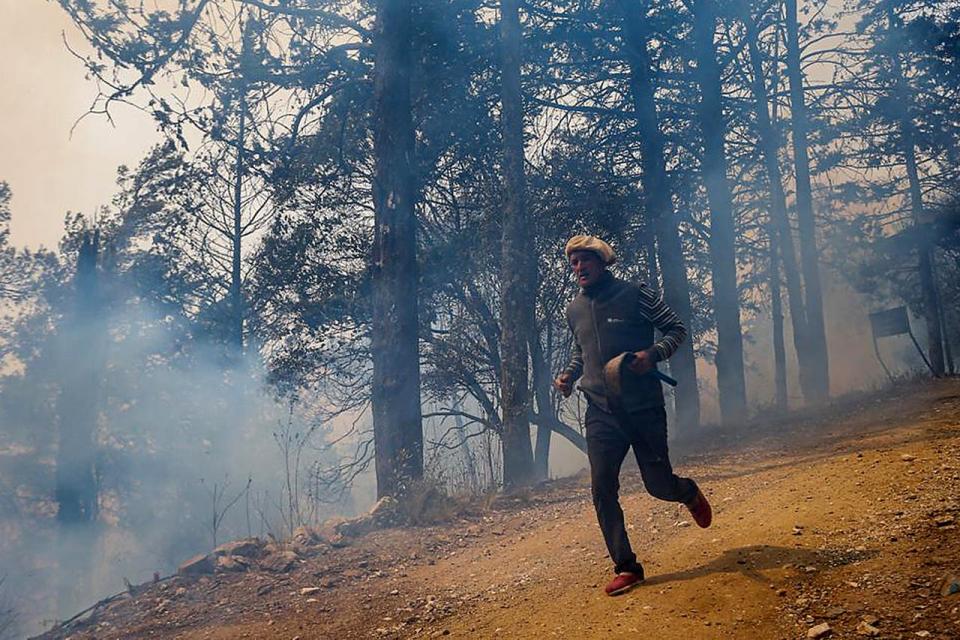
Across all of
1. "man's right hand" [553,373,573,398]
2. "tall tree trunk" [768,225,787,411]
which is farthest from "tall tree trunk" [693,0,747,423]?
"man's right hand" [553,373,573,398]

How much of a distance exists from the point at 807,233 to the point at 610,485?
13.3 metres

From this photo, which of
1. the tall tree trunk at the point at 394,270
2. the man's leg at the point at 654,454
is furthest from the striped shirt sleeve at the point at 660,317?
the tall tree trunk at the point at 394,270

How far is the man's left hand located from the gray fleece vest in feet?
0.31

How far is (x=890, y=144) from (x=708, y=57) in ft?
21.4

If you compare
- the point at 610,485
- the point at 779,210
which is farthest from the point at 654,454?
the point at 779,210

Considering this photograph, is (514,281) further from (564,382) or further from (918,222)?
(918,222)

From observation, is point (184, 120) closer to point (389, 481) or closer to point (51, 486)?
point (389, 481)

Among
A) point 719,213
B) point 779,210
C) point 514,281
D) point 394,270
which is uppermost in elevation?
point 779,210

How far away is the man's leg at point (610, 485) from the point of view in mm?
4121

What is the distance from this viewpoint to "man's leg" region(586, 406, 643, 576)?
4121 mm

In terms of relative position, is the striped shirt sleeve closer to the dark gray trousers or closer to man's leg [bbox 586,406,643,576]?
the dark gray trousers

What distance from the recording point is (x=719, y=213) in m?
14.8

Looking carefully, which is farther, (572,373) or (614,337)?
(572,373)

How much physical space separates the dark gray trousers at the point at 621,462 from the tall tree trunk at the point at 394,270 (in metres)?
4.89
